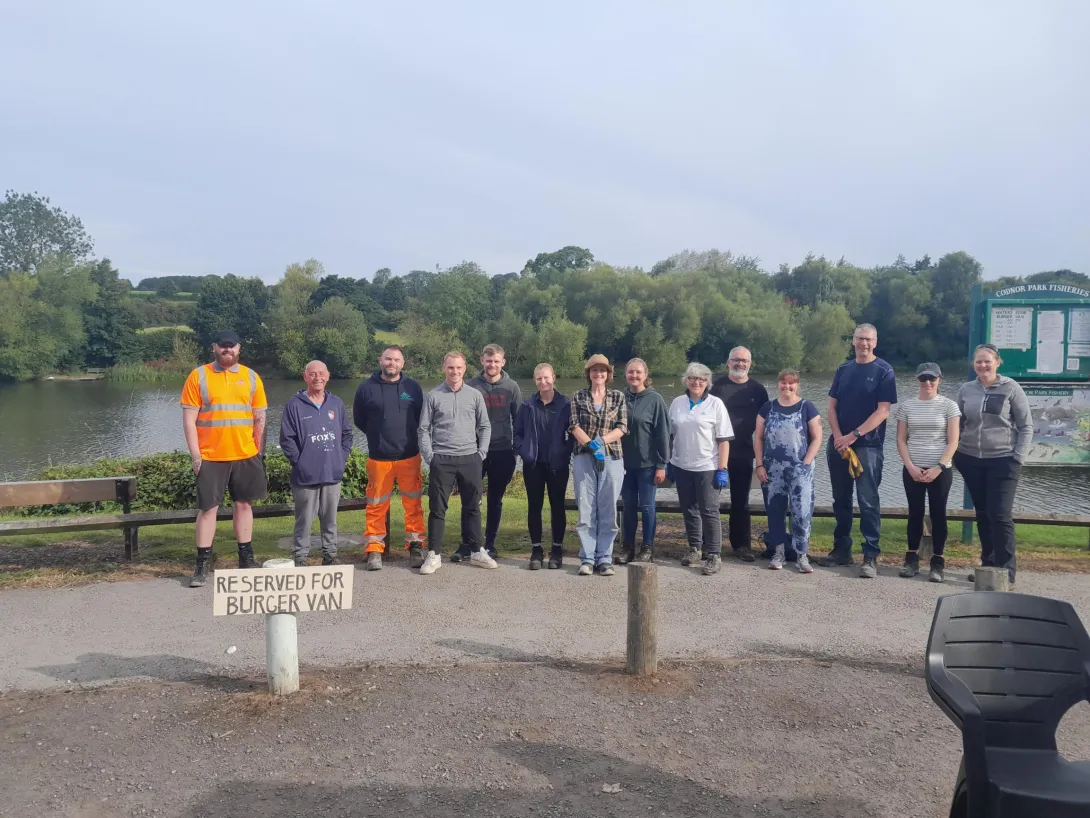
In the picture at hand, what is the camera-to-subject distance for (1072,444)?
27.8ft

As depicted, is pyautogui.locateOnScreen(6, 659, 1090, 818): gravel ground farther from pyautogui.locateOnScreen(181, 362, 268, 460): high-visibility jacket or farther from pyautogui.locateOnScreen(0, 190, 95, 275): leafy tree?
pyautogui.locateOnScreen(0, 190, 95, 275): leafy tree

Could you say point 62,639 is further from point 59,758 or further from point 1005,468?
point 1005,468

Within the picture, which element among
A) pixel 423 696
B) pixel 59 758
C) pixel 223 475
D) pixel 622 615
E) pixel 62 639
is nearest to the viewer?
pixel 59 758

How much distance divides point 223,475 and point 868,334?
18.1 feet

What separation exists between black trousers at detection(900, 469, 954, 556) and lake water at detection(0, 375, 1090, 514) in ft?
8.46

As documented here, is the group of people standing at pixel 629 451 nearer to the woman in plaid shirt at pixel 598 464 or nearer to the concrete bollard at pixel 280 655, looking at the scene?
the woman in plaid shirt at pixel 598 464

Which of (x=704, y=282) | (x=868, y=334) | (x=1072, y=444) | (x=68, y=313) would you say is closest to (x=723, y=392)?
(x=868, y=334)

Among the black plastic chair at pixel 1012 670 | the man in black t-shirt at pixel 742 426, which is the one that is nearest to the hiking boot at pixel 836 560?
the man in black t-shirt at pixel 742 426

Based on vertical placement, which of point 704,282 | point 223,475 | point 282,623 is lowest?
point 282,623

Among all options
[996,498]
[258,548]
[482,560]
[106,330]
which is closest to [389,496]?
[482,560]

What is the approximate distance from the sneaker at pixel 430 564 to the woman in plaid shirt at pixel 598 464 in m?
1.21

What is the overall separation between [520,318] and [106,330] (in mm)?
30853

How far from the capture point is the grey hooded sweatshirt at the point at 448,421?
23.3 feet

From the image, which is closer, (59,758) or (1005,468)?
(59,758)
